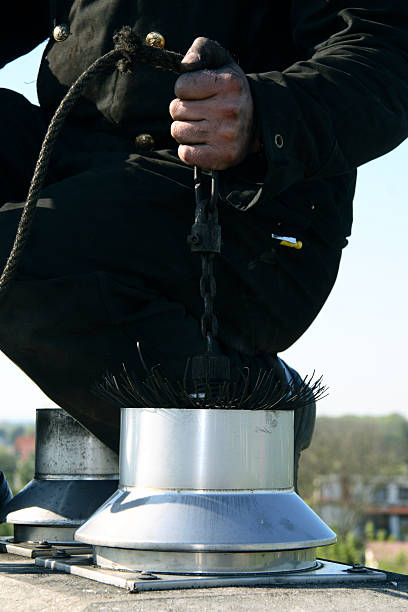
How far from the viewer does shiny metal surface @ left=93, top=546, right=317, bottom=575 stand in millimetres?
1354

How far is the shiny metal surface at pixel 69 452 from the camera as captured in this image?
6.70ft

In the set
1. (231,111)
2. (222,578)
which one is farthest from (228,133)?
(222,578)

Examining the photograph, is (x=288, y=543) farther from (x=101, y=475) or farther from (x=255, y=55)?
(x=255, y=55)

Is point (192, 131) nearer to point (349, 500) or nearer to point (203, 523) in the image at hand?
point (203, 523)

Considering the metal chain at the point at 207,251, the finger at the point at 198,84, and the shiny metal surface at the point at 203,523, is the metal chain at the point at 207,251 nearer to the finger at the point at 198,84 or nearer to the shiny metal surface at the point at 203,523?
the finger at the point at 198,84

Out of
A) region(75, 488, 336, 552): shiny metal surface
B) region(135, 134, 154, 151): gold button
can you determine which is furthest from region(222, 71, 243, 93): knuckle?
region(75, 488, 336, 552): shiny metal surface

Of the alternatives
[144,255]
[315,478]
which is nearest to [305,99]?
[144,255]

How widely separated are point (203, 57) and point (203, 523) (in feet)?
2.62

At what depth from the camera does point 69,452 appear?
2.06m

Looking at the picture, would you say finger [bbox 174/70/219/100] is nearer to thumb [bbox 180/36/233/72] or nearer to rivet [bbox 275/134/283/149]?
thumb [bbox 180/36/233/72]

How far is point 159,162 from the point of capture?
6.40 ft

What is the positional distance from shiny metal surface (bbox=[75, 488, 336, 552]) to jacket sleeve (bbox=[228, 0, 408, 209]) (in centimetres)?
59

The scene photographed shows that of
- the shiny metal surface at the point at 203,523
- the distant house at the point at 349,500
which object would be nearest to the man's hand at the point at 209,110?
the shiny metal surface at the point at 203,523

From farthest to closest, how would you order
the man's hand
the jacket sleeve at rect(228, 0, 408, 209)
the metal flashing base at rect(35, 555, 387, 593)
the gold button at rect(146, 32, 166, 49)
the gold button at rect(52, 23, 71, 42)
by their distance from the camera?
the gold button at rect(52, 23, 71, 42) < the gold button at rect(146, 32, 166, 49) < the jacket sleeve at rect(228, 0, 408, 209) < the man's hand < the metal flashing base at rect(35, 555, 387, 593)
